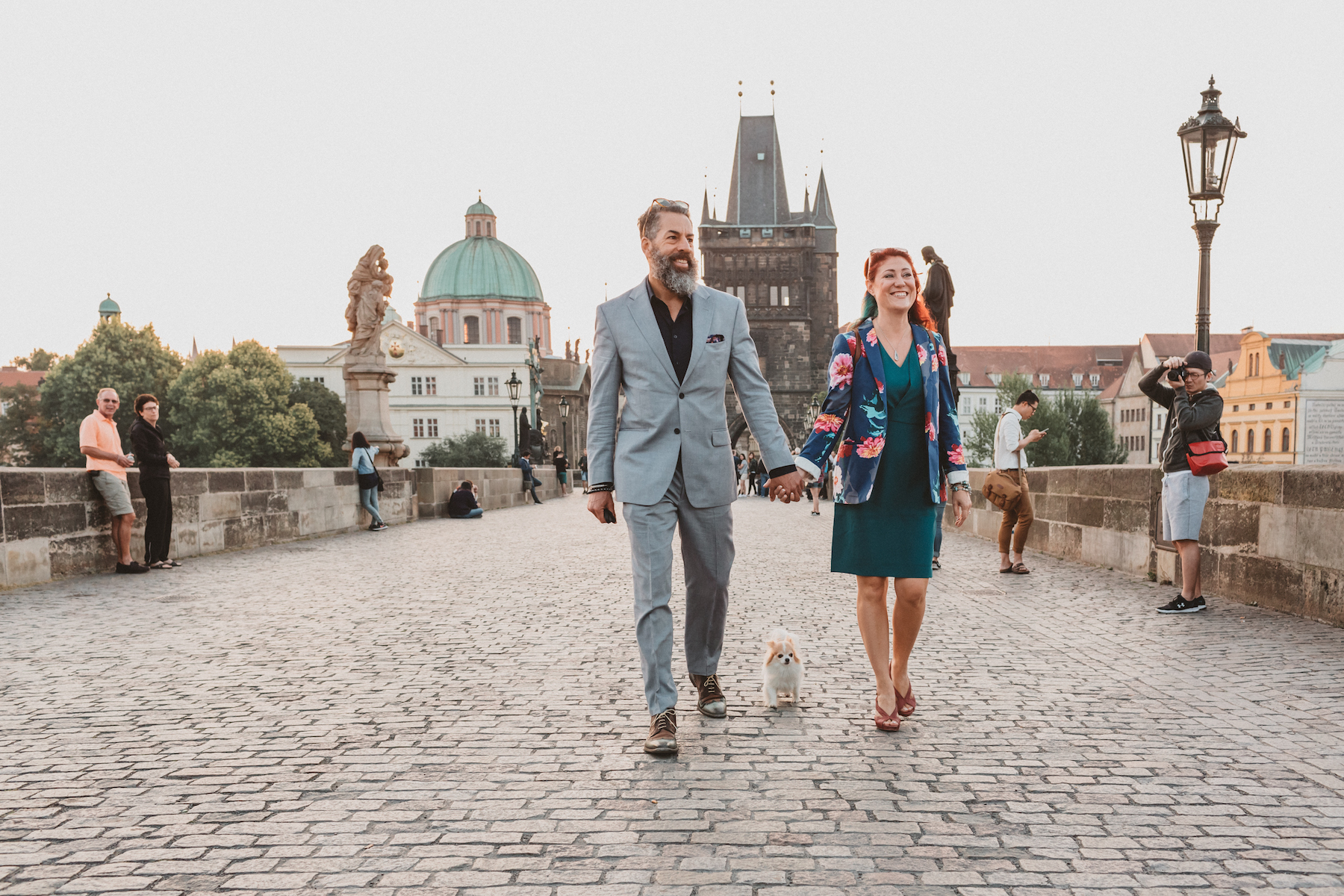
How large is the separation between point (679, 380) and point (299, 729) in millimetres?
2036

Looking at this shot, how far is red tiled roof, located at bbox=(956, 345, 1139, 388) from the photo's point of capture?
10144cm

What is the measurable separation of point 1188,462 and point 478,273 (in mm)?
92131

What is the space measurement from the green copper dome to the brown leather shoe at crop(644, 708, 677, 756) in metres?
92.7

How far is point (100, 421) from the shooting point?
28.5ft

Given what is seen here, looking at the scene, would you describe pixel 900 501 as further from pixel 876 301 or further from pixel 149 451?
pixel 149 451

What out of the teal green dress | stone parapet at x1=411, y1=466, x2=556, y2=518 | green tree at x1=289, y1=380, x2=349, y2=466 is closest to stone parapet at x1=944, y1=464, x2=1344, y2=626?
the teal green dress

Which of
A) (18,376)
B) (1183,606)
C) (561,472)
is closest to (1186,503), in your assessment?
(1183,606)

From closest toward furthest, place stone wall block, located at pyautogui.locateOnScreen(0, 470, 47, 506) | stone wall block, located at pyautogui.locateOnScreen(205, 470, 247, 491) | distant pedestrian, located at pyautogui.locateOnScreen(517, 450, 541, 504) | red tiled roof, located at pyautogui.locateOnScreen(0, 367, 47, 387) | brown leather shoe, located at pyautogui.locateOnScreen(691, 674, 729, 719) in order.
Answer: brown leather shoe, located at pyautogui.locateOnScreen(691, 674, 729, 719), stone wall block, located at pyautogui.locateOnScreen(0, 470, 47, 506), stone wall block, located at pyautogui.locateOnScreen(205, 470, 247, 491), distant pedestrian, located at pyautogui.locateOnScreen(517, 450, 541, 504), red tiled roof, located at pyautogui.locateOnScreen(0, 367, 47, 387)

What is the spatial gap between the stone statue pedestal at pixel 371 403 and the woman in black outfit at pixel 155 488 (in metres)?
7.21

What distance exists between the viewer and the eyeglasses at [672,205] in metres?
3.81

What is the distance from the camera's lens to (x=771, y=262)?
8581 cm

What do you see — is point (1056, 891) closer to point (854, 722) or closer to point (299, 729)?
point (854, 722)

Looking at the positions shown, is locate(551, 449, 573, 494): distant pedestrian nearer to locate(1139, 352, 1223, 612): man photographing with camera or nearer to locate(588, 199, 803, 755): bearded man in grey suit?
locate(1139, 352, 1223, 612): man photographing with camera

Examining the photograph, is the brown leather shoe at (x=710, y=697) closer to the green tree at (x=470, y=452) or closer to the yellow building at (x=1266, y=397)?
the yellow building at (x=1266, y=397)
